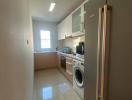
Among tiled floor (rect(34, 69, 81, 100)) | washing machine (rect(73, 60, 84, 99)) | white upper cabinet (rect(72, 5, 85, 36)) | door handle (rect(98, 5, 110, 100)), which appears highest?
white upper cabinet (rect(72, 5, 85, 36))

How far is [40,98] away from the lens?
94.2 inches

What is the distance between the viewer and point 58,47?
559 cm

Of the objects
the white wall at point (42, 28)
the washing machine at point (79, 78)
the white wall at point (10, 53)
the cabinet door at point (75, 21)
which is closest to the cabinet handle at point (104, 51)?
the white wall at point (10, 53)

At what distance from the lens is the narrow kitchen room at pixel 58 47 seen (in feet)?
8.43

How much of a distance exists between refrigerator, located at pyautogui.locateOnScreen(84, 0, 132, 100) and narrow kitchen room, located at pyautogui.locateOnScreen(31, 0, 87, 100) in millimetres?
1207

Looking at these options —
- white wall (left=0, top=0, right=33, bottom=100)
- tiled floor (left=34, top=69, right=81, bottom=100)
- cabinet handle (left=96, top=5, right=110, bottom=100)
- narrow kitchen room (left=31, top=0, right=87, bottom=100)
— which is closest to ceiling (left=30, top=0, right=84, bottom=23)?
narrow kitchen room (left=31, top=0, right=87, bottom=100)

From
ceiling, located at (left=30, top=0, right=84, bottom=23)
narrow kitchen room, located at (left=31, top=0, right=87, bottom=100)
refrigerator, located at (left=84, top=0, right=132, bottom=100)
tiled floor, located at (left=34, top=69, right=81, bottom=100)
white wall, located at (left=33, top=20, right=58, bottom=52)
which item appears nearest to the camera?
refrigerator, located at (left=84, top=0, right=132, bottom=100)

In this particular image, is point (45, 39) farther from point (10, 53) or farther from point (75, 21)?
point (10, 53)

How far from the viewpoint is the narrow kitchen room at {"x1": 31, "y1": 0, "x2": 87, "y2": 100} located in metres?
2.57

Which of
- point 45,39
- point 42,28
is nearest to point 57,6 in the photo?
point 42,28

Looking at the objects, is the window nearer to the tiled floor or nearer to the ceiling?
the ceiling

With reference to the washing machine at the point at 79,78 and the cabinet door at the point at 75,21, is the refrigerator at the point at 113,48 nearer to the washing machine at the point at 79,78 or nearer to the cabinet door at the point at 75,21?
the washing machine at the point at 79,78

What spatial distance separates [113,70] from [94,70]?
33cm

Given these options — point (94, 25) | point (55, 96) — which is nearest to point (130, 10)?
point (94, 25)
